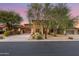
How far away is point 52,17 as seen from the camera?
461 centimetres

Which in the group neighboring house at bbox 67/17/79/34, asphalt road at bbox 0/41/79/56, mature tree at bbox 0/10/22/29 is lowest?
asphalt road at bbox 0/41/79/56

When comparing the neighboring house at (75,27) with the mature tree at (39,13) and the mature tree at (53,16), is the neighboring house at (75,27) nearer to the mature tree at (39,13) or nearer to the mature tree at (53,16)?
the mature tree at (53,16)

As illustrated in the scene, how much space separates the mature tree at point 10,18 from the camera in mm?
4586

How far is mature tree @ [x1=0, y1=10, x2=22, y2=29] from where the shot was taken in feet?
15.0

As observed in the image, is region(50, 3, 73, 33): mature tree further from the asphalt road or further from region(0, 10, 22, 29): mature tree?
region(0, 10, 22, 29): mature tree

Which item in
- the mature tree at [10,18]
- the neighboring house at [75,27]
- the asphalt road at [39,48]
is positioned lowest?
the asphalt road at [39,48]

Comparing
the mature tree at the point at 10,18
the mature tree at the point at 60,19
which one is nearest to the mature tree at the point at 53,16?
the mature tree at the point at 60,19

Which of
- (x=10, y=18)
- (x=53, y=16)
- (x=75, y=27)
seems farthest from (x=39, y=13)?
A: (x=75, y=27)

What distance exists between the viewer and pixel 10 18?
462 cm

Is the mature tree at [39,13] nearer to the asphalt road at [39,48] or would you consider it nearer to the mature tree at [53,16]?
the mature tree at [53,16]

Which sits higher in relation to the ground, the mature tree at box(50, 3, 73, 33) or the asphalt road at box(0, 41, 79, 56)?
the mature tree at box(50, 3, 73, 33)

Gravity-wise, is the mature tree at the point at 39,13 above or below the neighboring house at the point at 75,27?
above

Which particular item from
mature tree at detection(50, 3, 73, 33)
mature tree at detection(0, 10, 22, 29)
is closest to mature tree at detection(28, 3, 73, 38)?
mature tree at detection(50, 3, 73, 33)

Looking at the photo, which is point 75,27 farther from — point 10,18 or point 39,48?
point 10,18
